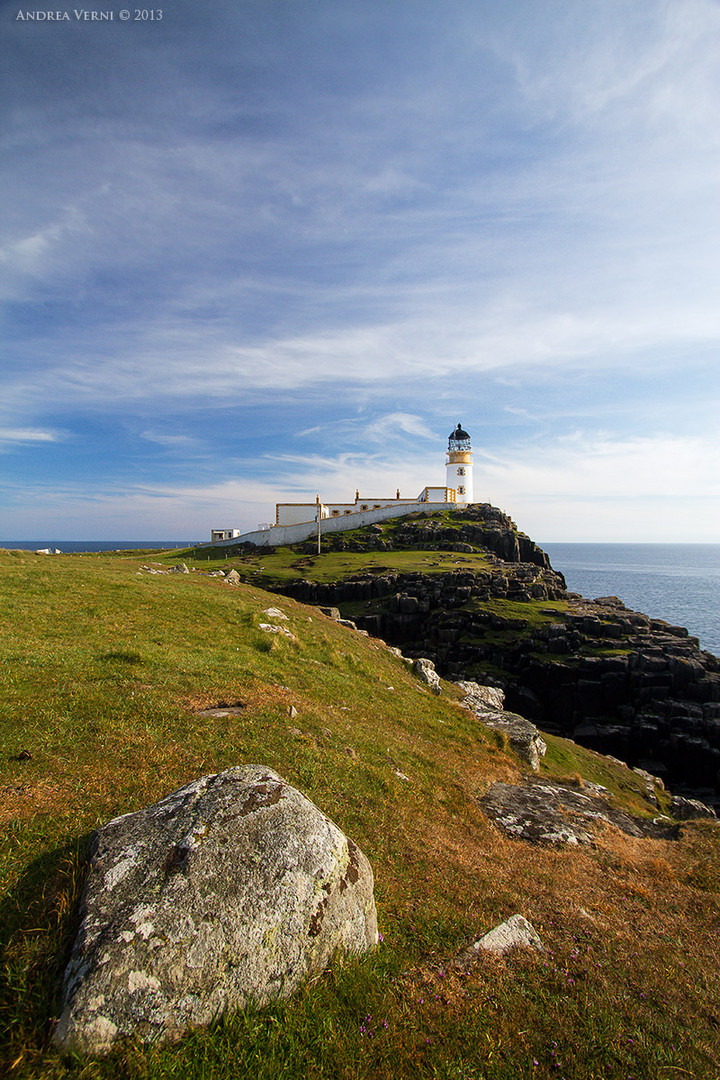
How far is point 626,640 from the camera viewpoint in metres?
58.2

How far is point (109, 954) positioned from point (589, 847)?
11444 millimetres

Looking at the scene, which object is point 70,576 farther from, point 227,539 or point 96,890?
point 227,539

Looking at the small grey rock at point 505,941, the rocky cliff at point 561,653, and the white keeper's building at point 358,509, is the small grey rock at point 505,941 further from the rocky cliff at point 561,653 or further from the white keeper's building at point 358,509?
the white keeper's building at point 358,509

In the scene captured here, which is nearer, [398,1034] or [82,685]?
[398,1034]

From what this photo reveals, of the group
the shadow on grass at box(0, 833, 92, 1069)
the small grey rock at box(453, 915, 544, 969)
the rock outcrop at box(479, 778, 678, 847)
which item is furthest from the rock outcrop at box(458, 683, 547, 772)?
the shadow on grass at box(0, 833, 92, 1069)

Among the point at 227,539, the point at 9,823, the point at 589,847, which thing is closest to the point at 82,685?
the point at 9,823

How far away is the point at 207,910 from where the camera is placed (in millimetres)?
5379

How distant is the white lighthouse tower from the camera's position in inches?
4970

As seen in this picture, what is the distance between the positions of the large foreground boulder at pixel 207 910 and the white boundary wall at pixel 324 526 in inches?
4169

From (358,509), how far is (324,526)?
44.8 feet

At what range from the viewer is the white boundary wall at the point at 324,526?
375ft

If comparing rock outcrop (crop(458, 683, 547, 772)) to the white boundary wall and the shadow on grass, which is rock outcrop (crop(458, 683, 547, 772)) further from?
the white boundary wall

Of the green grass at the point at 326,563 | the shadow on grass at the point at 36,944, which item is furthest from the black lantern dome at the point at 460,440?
the shadow on grass at the point at 36,944

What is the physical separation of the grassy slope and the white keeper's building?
96.9 meters
